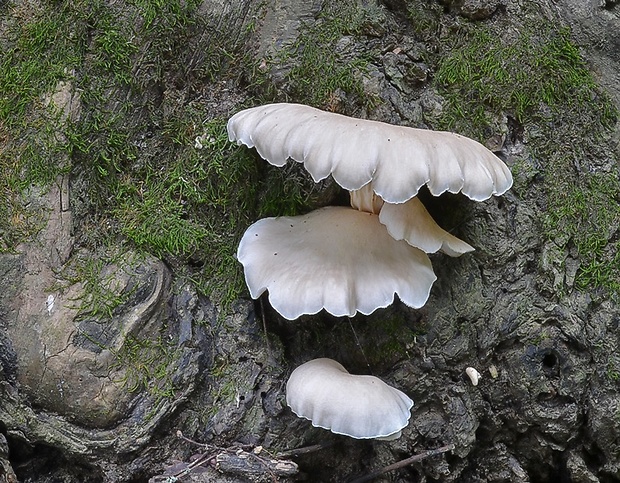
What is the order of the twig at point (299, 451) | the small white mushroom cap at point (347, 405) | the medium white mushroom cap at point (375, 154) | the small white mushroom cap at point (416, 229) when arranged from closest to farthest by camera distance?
the medium white mushroom cap at point (375, 154) → the small white mushroom cap at point (347, 405) → the small white mushroom cap at point (416, 229) → the twig at point (299, 451)

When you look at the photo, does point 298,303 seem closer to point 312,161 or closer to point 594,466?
point 312,161

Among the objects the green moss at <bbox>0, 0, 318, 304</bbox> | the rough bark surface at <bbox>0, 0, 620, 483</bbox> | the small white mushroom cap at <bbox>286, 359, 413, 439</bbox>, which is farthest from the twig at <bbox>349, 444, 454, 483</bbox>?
the green moss at <bbox>0, 0, 318, 304</bbox>

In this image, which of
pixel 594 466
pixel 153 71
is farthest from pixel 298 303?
pixel 594 466

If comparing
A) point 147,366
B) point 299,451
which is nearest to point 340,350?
point 299,451

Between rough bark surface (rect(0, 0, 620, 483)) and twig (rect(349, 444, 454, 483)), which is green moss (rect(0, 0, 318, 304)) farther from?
twig (rect(349, 444, 454, 483))

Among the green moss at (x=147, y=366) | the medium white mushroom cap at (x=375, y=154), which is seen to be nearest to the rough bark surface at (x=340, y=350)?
the green moss at (x=147, y=366)

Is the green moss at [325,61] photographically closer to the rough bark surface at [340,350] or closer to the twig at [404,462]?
the rough bark surface at [340,350]
